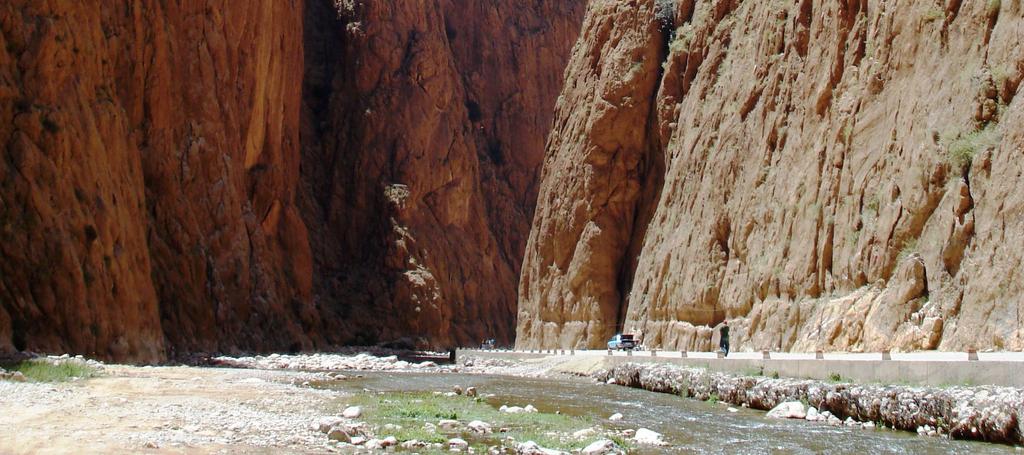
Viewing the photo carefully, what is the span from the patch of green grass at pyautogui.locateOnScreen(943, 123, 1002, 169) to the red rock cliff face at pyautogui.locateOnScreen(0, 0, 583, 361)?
23.0m

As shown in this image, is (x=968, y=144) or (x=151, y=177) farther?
(x=151, y=177)

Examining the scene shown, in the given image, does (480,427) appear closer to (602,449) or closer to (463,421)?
(463,421)

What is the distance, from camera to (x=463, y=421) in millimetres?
16688

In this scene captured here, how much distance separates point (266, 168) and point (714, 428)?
160 feet

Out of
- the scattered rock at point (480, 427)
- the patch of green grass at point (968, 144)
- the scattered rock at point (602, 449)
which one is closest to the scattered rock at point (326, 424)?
the scattered rock at point (480, 427)

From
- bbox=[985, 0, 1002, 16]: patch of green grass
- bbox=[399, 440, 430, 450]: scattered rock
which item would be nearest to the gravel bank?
bbox=[399, 440, 430, 450]: scattered rock

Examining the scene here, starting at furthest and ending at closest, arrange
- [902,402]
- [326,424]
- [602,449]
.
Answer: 1. [902,402]
2. [326,424]
3. [602,449]

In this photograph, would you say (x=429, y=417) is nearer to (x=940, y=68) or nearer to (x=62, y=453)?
(x=62, y=453)

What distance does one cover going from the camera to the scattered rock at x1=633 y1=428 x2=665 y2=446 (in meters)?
14.9

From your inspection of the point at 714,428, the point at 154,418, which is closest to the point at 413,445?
the point at 154,418

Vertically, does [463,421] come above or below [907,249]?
below

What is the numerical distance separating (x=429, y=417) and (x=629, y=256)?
31889mm

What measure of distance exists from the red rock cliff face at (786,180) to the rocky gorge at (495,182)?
101 mm

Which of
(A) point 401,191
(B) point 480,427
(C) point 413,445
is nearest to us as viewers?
(C) point 413,445
